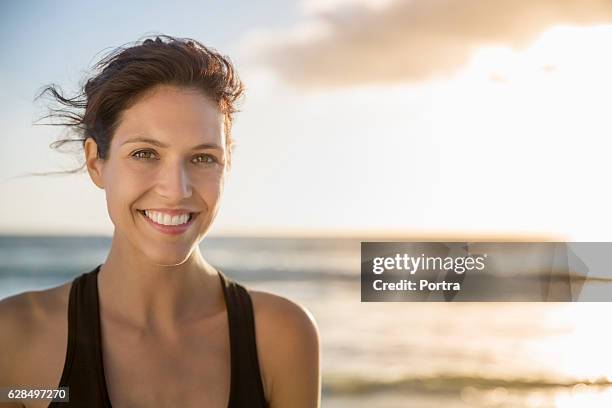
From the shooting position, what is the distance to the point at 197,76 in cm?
191

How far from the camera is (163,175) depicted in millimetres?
1857

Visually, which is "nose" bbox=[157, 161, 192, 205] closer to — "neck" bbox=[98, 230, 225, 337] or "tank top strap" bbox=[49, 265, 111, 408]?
"neck" bbox=[98, 230, 225, 337]

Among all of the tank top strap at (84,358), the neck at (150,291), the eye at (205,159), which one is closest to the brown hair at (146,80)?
the eye at (205,159)

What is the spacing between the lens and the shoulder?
6.67 ft

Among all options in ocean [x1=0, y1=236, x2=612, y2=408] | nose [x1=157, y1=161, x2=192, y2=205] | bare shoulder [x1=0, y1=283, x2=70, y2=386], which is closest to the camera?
nose [x1=157, y1=161, x2=192, y2=205]

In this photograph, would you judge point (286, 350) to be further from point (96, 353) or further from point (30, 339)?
point (30, 339)

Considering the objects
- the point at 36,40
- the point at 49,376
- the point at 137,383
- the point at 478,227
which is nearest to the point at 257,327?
the point at 137,383

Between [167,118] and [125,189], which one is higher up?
[167,118]

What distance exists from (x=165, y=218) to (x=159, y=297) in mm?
247

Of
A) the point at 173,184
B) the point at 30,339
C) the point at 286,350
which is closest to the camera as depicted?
the point at 173,184

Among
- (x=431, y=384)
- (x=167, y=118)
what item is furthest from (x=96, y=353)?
(x=431, y=384)

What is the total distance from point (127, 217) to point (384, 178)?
76cm

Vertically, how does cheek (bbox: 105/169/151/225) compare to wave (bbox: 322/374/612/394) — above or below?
above

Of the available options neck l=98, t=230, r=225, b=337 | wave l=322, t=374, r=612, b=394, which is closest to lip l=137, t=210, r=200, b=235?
neck l=98, t=230, r=225, b=337
